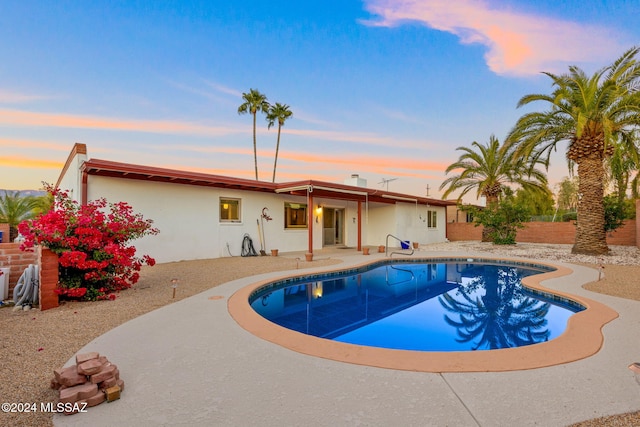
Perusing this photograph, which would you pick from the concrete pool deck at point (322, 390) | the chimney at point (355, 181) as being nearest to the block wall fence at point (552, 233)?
the chimney at point (355, 181)

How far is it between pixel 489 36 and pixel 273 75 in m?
8.98

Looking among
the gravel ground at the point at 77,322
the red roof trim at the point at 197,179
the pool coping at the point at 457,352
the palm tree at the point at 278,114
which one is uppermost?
the palm tree at the point at 278,114

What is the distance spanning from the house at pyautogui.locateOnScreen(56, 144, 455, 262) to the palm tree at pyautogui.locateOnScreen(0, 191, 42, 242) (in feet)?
10.1

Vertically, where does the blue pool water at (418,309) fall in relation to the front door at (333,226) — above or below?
below

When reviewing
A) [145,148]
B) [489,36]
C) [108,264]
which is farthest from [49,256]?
[489,36]

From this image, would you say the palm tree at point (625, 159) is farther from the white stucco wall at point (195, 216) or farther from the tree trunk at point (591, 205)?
the white stucco wall at point (195, 216)

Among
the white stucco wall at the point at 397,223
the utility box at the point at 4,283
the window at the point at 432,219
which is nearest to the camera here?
the utility box at the point at 4,283

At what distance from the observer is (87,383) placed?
2.54m

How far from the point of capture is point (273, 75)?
1488 cm

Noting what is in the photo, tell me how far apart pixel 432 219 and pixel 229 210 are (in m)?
14.3

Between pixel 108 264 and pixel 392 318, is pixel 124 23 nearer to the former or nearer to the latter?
pixel 108 264

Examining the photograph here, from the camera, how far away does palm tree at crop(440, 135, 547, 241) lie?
1769 cm

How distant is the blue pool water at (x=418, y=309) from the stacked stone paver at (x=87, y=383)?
297 cm

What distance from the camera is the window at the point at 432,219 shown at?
68.9ft
